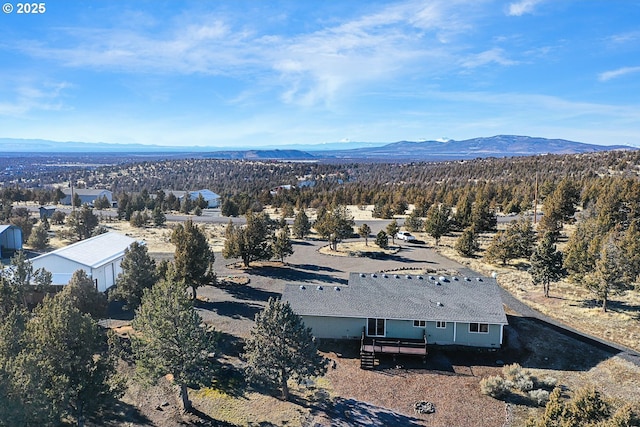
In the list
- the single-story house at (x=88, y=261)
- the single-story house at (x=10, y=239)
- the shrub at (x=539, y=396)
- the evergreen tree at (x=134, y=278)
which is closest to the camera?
the shrub at (x=539, y=396)

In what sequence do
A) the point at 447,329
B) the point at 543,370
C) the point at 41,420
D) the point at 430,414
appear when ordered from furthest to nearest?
the point at 447,329 < the point at 543,370 < the point at 430,414 < the point at 41,420

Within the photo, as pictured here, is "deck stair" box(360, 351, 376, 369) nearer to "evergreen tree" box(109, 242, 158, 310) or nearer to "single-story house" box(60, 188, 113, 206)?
"evergreen tree" box(109, 242, 158, 310)

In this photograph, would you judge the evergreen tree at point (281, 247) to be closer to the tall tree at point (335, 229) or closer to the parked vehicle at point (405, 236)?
the tall tree at point (335, 229)

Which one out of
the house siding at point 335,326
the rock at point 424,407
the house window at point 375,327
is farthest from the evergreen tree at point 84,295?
the rock at point 424,407

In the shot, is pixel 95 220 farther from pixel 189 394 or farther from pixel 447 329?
pixel 447 329

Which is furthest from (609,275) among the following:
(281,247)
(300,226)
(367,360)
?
(300,226)

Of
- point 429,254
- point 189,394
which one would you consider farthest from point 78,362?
point 429,254

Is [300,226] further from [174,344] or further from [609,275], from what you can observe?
[174,344]
